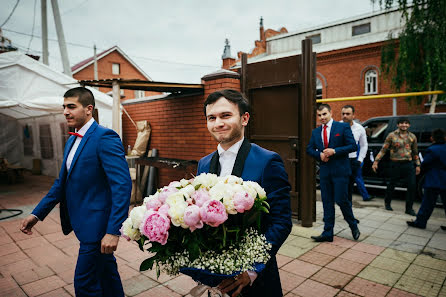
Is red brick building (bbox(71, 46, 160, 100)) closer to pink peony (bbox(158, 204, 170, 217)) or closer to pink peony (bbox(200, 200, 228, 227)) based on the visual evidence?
pink peony (bbox(158, 204, 170, 217))

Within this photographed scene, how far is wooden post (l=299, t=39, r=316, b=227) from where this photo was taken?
5.07 meters

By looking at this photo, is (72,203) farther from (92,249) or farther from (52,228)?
(52,228)

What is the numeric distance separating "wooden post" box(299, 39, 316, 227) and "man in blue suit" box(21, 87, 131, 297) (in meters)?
3.58

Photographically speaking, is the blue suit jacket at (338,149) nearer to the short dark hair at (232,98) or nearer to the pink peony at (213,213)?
the short dark hair at (232,98)

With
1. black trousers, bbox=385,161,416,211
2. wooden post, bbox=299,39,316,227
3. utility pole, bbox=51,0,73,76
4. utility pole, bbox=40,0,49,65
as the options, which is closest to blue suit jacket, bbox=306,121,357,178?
wooden post, bbox=299,39,316,227

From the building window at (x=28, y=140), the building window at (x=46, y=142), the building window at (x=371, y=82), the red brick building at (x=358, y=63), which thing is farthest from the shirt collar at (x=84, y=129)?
the building window at (x=371, y=82)

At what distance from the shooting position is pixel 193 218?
3.81 feet

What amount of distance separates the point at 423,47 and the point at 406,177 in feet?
34.0

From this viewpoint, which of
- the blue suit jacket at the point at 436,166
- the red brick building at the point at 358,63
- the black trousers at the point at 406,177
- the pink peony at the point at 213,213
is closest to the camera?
the pink peony at the point at 213,213

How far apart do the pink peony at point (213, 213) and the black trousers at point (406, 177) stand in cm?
619

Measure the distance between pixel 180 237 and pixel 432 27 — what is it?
634 inches

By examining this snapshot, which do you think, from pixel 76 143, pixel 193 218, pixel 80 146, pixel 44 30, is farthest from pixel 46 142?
pixel 193 218

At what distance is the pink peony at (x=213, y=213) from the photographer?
1155 mm

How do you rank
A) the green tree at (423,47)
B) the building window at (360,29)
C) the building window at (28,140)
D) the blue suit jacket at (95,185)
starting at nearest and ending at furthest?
the blue suit jacket at (95,185) → the green tree at (423,47) → the building window at (28,140) → the building window at (360,29)
